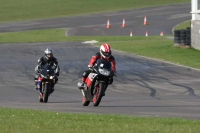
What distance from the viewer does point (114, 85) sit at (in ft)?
67.8

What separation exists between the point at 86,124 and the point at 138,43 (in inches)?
1019

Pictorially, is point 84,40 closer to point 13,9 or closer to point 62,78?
point 62,78

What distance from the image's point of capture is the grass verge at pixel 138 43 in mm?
28609

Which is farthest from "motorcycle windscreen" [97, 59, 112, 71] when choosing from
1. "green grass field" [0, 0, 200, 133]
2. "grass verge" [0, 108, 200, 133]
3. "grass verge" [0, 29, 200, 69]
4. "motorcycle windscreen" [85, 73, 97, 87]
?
"grass verge" [0, 29, 200, 69]

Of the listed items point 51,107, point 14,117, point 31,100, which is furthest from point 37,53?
point 14,117

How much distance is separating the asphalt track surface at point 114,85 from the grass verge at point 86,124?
1767 millimetres

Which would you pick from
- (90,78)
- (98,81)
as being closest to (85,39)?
(90,78)

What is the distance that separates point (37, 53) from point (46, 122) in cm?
2139

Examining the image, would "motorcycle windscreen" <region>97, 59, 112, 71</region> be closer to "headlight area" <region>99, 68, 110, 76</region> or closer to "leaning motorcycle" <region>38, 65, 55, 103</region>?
"headlight area" <region>99, 68, 110, 76</region>

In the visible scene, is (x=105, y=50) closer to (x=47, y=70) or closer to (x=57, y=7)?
(x=47, y=70)

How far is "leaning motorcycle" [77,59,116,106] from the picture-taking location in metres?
14.7

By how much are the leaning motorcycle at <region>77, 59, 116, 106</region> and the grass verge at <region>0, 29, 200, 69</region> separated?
A: 1079 centimetres

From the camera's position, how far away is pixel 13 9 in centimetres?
6444

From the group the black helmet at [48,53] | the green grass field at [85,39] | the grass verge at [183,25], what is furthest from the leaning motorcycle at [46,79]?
the grass verge at [183,25]
